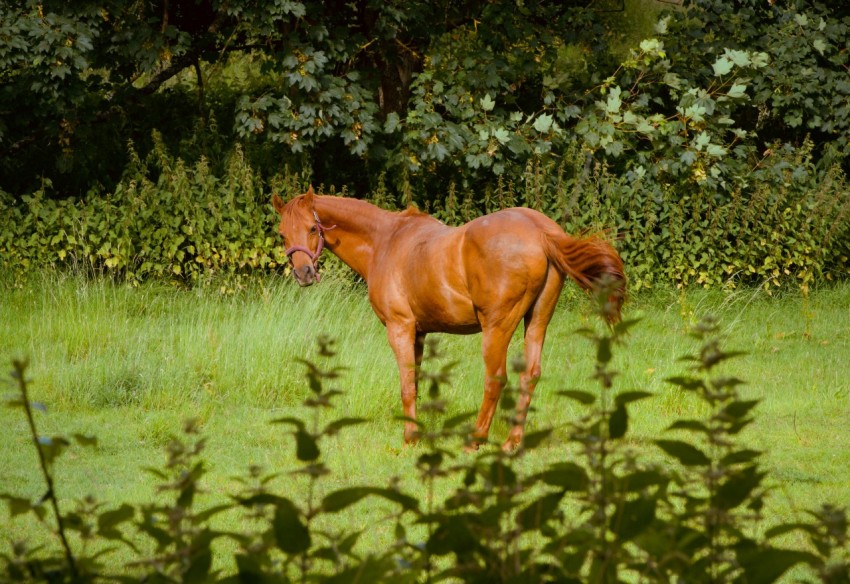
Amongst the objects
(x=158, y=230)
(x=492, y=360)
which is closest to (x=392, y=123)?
(x=158, y=230)

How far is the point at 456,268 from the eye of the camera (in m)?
7.21

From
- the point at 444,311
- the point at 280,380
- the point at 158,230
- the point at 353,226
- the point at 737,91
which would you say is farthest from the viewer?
the point at 737,91

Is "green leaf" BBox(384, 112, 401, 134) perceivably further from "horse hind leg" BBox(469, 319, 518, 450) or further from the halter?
"horse hind leg" BBox(469, 319, 518, 450)

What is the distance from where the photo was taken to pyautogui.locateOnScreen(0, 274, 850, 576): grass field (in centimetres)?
707

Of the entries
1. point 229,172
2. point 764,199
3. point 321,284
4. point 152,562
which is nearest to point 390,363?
point 321,284

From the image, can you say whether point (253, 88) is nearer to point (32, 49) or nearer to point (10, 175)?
point (10, 175)

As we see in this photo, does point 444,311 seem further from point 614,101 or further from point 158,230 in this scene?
point 614,101

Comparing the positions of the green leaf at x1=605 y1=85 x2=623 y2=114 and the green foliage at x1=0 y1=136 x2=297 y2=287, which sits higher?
the green leaf at x1=605 y1=85 x2=623 y2=114

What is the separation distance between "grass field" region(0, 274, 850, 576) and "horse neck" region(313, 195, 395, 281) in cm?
106

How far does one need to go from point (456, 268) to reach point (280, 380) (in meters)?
2.32

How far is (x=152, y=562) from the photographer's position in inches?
98.2

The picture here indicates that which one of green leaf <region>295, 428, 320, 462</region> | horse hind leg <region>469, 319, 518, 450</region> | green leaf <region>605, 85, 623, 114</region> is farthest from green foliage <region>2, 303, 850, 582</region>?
green leaf <region>605, 85, 623, 114</region>

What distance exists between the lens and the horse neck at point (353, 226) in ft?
26.3

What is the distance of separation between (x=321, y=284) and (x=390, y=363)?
6.99 feet
